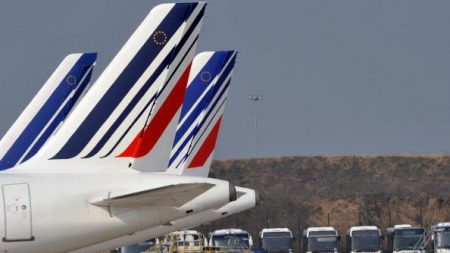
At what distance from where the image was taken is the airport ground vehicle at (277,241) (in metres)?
88.0

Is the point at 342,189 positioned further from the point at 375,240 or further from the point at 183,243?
the point at 183,243

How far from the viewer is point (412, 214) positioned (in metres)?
135

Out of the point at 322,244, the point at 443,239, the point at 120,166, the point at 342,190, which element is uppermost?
the point at 342,190

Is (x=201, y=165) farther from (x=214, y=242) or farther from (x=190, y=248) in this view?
(x=214, y=242)

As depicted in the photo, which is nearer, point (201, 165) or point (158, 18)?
point (158, 18)

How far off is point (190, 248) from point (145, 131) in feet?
114

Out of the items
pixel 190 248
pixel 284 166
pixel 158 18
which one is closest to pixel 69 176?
pixel 158 18

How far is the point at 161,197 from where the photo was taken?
34.0 metres

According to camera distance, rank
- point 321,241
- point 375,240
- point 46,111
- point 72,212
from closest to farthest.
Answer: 1. point 72,212
2. point 46,111
3. point 321,241
4. point 375,240

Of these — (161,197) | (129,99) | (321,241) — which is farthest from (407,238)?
(161,197)

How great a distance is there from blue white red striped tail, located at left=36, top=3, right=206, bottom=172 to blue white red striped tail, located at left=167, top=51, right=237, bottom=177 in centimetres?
1467

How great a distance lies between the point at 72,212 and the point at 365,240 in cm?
5654

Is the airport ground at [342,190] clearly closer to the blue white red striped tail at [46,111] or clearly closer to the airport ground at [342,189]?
the airport ground at [342,189]

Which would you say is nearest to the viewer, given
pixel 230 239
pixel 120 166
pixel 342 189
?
pixel 120 166
